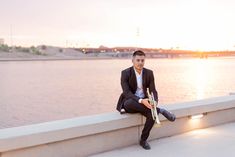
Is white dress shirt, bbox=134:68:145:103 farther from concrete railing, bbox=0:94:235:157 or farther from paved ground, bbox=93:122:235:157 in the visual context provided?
paved ground, bbox=93:122:235:157

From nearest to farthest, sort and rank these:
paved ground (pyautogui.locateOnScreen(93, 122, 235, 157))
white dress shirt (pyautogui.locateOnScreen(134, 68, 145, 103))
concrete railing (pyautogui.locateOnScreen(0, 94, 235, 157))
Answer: concrete railing (pyautogui.locateOnScreen(0, 94, 235, 157))
paved ground (pyautogui.locateOnScreen(93, 122, 235, 157))
white dress shirt (pyautogui.locateOnScreen(134, 68, 145, 103))

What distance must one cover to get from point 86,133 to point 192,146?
1.44 meters

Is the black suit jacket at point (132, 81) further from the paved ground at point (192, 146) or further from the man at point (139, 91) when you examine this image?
the paved ground at point (192, 146)

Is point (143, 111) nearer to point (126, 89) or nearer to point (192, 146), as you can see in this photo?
point (126, 89)

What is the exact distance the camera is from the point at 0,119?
21.0m

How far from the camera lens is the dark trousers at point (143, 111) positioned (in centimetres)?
507

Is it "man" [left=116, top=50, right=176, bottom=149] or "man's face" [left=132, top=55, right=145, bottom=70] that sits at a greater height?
"man's face" [left=132, top=55, right=145, bottom=70]

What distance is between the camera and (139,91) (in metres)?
5.27

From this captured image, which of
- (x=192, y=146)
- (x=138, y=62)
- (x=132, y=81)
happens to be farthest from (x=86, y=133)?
(x=192, y=146)

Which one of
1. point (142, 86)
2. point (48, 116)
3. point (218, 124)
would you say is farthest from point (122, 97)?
point (48, 116)

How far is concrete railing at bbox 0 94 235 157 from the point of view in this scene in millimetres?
4234

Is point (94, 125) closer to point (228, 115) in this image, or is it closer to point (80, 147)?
point (80, 147)

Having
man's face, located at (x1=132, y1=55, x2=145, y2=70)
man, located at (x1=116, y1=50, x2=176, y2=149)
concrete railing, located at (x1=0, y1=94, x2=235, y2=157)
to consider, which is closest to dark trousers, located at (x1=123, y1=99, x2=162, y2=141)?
man, located at (x1=116, y1=50, x2=176, y2=149)

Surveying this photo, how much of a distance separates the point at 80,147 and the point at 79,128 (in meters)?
0.24
